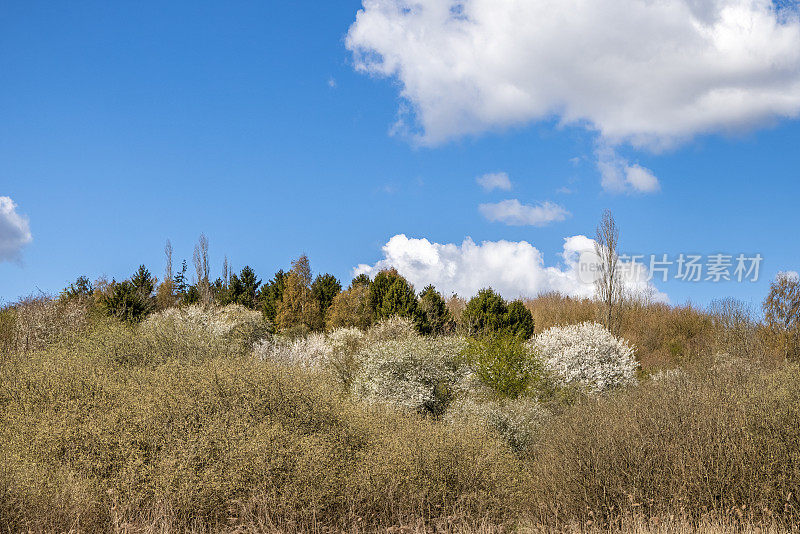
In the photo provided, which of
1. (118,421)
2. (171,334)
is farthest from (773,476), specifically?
(171,334)

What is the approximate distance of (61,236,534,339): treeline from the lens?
26812 mm

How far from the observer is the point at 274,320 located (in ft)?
110

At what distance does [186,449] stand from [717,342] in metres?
20.9

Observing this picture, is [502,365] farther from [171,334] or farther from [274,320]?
[274,320]

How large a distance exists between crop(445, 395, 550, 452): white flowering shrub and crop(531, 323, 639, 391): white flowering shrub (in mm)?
3016

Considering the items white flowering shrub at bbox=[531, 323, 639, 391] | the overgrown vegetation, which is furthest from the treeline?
the overgrown vegetation

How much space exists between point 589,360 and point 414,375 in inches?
209

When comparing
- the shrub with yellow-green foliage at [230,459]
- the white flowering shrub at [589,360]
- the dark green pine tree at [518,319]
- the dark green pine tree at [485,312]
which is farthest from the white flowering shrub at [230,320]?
the shrub with yellow-green foliage at [230,459]

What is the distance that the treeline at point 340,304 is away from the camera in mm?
26812

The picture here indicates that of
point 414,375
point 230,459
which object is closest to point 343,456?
point 230,459

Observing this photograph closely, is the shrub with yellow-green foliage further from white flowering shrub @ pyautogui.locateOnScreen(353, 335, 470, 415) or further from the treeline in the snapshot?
the treeline

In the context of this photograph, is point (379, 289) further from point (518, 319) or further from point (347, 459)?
point (347, 459)

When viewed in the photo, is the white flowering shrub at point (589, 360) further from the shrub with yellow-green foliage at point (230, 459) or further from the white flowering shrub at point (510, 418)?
the shrub with yellow-green foliage at point (230, 459)

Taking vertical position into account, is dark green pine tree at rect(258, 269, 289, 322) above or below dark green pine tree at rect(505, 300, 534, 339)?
above
